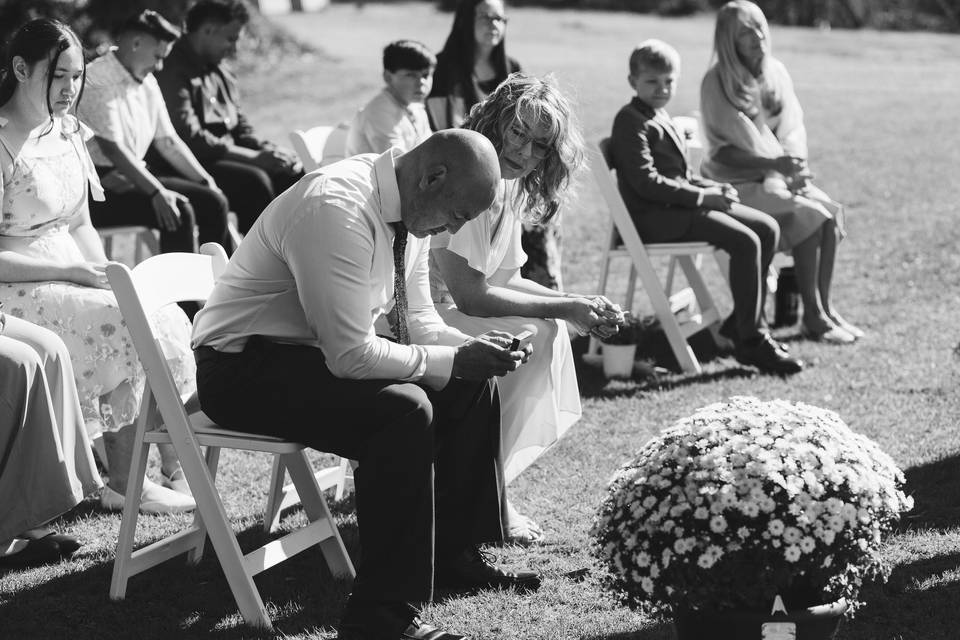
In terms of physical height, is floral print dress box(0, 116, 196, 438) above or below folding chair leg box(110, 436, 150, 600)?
above

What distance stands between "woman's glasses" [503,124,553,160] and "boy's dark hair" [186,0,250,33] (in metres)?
3.52

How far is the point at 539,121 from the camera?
13.6ft

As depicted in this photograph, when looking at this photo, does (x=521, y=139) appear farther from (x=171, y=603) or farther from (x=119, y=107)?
(x=119, y=107)

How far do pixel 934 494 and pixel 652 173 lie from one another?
2309 mm

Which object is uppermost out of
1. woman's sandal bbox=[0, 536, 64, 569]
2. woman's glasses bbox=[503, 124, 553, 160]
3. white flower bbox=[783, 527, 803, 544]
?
woman's glasses bbox=[503, 124, 553, 160]

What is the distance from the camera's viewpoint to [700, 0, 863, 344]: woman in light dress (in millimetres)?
6848

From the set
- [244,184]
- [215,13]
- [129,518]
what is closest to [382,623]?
[129,518]

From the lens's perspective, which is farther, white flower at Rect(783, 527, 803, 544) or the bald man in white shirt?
the bald man in white shirt

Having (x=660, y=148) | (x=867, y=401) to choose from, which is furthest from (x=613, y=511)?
(x=660, y=148)

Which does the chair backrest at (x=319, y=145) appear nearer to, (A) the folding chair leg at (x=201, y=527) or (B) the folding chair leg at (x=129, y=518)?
(A) the folding chair leg at (x=201, y=527)

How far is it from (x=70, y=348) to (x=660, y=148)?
3238mm

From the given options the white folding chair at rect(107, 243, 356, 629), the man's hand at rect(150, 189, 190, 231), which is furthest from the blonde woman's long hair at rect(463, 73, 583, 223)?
the man's hand at rect(150, 189, 190, 231)

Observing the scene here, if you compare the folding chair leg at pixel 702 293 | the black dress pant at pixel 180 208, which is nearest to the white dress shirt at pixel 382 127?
the black dress pant at pixel 180 208

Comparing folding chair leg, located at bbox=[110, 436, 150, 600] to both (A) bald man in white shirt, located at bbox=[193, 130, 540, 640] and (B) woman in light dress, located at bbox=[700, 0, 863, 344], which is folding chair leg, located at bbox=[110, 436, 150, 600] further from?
(B) woman in light dress, located at bbox=[700, 0, 863, 344]
